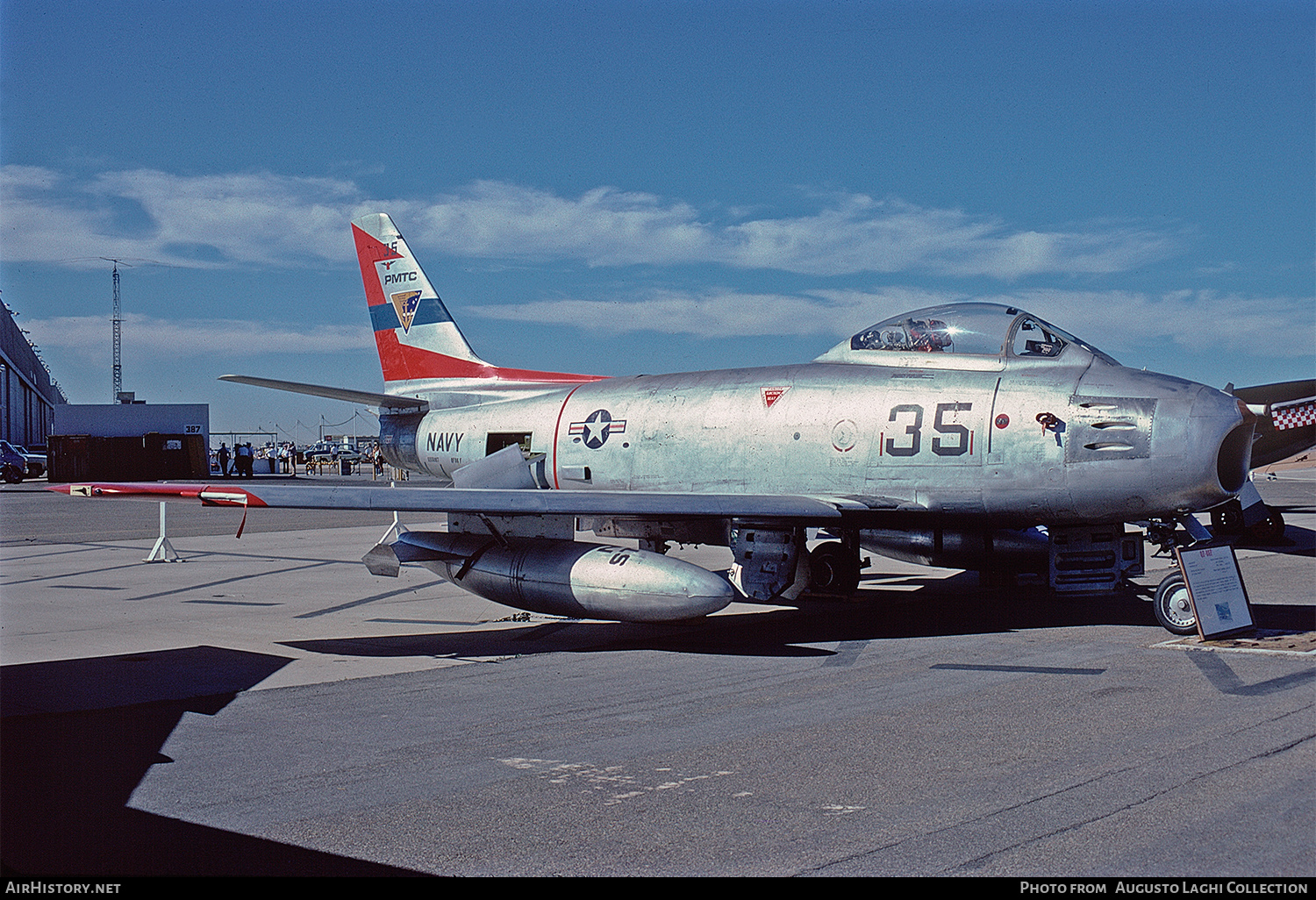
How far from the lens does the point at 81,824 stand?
4.73m

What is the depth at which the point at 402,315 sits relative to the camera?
1606cm

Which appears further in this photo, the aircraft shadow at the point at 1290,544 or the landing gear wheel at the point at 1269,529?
the landing gear wheel at the point at 1269,529

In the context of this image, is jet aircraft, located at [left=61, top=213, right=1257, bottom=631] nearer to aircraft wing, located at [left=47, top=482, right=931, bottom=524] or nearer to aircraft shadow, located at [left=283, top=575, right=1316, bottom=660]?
aircraft wing, located at [left=47, top=482, right=931, bottom=524]

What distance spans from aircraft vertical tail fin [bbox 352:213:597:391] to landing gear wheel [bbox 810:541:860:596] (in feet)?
19.6

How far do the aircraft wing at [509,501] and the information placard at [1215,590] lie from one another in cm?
235

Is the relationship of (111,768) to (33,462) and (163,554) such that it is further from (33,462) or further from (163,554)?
(33,462)

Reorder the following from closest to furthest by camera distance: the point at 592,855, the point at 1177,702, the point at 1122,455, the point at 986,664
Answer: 1. the point at 592,855
2. the point at 1177,702
3. the point at 986,664
4. the point at 1122,455

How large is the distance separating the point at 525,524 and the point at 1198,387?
6528 mm

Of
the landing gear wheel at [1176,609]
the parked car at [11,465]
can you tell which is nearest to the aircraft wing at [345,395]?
the landing gear wheel at [1176,609]

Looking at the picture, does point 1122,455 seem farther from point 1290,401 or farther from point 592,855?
point 1290,401

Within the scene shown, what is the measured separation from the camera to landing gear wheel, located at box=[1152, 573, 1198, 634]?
9.47 meters

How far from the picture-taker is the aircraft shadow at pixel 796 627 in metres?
9.70

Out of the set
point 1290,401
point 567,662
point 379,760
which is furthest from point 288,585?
point 1290,401

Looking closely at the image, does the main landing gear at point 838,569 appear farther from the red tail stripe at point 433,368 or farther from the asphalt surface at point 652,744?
the red tail stripe at point 433,368
